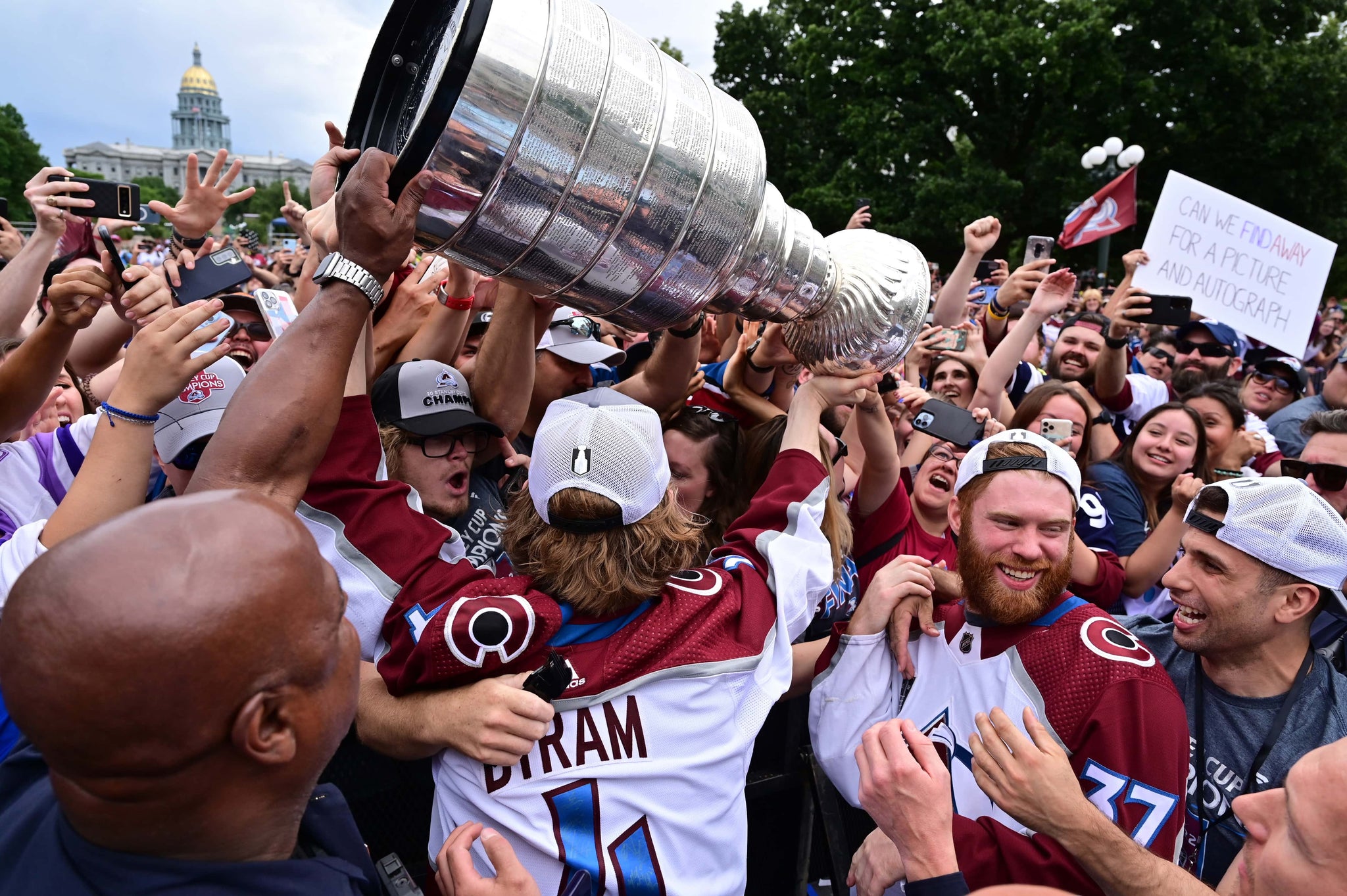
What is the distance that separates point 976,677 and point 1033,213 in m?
23.1

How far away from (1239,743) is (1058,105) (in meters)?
23.1

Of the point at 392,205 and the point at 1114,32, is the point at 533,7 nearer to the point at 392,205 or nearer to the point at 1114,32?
the point at 392,205

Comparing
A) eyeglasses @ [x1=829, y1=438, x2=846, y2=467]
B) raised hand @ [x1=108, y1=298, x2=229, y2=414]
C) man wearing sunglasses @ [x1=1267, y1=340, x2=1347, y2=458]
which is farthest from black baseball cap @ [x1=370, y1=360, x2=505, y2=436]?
man wearing sunglasses @ [x1=1267, y1=340, x2=1347, y2=458]

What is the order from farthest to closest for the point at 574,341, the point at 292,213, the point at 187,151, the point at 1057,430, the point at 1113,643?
the point at 187,151 → the point at 292,213 → the point at 574,341 → the point at 1057,430 → the point at 1113,643

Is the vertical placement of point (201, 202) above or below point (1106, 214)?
below

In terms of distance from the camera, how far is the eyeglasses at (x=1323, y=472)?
359cm

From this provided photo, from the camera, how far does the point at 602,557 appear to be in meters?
1.94

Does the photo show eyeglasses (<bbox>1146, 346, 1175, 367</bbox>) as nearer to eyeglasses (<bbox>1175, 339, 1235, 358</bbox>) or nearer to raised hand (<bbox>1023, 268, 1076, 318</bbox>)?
eyeglasses (<bbox>1175, 339, 1235, 358</bbox>)

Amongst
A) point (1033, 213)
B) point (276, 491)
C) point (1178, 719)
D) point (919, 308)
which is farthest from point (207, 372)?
point (1033, 213)

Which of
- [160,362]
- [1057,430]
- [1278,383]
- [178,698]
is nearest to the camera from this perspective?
[178,698]

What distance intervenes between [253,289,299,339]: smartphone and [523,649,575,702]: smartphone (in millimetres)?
1544

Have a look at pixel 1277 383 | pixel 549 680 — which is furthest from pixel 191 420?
pixel 1277 383

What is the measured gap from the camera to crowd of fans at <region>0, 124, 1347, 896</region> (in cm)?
105

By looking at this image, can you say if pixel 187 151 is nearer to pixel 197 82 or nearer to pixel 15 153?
pixel 197 82
